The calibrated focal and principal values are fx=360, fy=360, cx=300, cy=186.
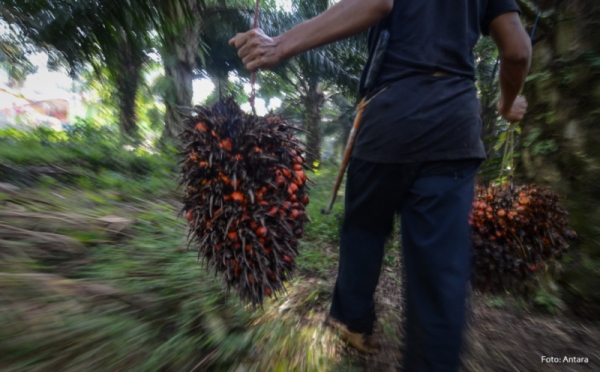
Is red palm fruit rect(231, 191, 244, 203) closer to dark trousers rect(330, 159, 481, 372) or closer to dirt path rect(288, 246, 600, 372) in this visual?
dark trousers rect(330, 159, 481, 372)

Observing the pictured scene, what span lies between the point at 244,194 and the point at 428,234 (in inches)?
27.5

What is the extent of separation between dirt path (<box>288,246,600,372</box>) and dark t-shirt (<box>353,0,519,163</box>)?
0.82 metres

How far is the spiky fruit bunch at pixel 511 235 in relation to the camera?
1.88 meters

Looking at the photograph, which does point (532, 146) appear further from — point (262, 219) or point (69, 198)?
point (69, 198)

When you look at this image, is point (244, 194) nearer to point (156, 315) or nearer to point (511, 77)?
point (156, 315)

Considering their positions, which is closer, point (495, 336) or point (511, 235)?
point (511, 235)

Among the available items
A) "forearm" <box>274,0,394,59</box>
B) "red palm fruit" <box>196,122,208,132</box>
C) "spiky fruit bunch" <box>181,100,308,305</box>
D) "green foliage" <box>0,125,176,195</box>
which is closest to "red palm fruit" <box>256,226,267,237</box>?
"spiky fruit bunch" <box>181,100,308,305</box>

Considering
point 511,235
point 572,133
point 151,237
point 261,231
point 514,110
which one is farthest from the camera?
point 151,237

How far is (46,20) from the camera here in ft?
4.42

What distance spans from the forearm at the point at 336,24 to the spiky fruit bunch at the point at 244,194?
0.31m

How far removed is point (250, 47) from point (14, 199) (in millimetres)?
2050

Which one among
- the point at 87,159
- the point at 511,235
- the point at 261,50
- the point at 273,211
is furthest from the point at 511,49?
the point at 87,159

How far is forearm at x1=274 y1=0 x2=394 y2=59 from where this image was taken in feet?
4.24

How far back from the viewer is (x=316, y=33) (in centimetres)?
134
